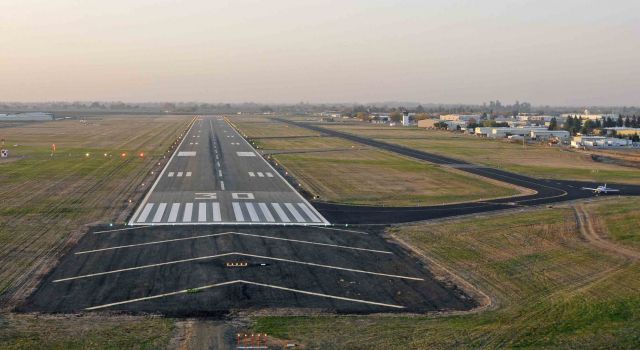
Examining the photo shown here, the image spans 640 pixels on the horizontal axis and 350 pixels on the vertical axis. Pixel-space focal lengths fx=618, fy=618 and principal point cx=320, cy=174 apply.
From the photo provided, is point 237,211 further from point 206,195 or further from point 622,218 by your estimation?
point 622,218

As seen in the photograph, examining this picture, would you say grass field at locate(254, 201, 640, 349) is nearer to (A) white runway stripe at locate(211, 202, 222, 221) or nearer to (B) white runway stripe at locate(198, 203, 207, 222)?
(A) white runway stripe at locate(211, 202, 222, 221)

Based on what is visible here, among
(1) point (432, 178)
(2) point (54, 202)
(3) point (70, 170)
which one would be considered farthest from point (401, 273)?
(3) point (70, 170)

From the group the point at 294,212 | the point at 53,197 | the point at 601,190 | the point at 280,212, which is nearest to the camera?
the point at 280,212

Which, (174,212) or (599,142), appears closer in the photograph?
(174,212)

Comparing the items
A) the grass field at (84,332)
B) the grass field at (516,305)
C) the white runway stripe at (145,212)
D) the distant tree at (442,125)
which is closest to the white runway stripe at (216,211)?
the white runway stripe at (145,212)

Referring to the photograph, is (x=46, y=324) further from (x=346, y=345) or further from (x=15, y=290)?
(x=346, y=345)

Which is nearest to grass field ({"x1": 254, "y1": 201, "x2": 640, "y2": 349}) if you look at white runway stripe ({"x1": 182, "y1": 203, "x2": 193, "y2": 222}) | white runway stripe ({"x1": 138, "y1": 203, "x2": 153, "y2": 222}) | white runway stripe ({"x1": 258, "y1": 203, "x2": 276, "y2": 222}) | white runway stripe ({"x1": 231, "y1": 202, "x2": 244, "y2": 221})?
white runway stripe ({"x1": 258, "y1": 203, "x2": 276, "y2": 222})

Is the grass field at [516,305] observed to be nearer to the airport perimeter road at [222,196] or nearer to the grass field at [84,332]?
the grass field at [84,332]

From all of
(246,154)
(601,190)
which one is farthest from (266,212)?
(246,154)
